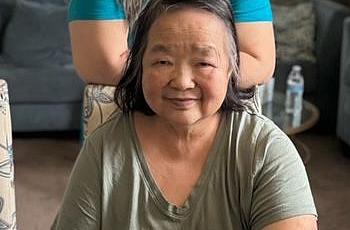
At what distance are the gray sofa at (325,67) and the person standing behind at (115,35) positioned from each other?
7.75ft

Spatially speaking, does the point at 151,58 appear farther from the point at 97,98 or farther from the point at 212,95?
the point at 97,98

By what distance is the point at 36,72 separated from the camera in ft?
11.9

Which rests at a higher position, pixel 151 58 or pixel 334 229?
pixel 151 58

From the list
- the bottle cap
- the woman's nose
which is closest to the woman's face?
the woman's nose

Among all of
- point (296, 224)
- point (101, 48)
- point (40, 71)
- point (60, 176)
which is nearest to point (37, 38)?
point (40, 71)

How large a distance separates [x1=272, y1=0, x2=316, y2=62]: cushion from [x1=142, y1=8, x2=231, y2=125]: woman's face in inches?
107

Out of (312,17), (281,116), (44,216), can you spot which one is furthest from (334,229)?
(312,17)

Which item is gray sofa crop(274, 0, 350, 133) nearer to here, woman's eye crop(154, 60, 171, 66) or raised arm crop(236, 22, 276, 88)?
raised arm crop(236, 22, 276, 88)

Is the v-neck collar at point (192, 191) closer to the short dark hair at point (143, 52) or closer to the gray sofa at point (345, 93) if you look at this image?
the short dark hair at point (143, 52)

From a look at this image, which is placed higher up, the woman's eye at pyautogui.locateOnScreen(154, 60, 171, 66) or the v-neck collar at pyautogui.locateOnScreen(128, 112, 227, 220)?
the woman's eye at pyautogui.locateOnScreen(154, 60, 171, 66)

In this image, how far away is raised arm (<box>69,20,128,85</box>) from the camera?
1.52 metres

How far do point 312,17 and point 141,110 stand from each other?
2.77 metres

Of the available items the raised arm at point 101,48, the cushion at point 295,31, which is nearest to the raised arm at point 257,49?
the raised arm at point 101,48

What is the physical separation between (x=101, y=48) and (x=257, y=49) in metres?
0.32
